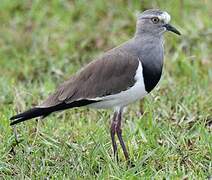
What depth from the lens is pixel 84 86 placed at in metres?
5.00

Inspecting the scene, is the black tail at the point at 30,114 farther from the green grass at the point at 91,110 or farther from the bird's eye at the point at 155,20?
the bird's eye at the point at 155,20

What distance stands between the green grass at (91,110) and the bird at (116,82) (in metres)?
0.24

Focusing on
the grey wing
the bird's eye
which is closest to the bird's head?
the bird's eye

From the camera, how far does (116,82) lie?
495cm

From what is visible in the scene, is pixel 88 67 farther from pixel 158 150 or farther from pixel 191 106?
pixel 191 106

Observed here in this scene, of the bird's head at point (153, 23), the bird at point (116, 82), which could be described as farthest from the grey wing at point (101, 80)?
the bird's head at point (153, 23)

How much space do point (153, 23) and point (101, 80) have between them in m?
0.57

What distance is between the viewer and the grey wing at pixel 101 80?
16.1 feet

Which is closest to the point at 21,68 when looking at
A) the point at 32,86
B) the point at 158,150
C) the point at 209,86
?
the point at 32,86

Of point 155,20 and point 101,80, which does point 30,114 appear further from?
point 155,20

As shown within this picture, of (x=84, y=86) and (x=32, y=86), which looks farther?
(x=32, y=86)

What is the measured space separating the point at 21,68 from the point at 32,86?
598 mm

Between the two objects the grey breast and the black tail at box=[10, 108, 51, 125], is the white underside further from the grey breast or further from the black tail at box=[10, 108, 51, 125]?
the black tail at box=[10, 108, 51, 125]

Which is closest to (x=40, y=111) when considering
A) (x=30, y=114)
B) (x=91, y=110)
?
(x=30, y=114)
